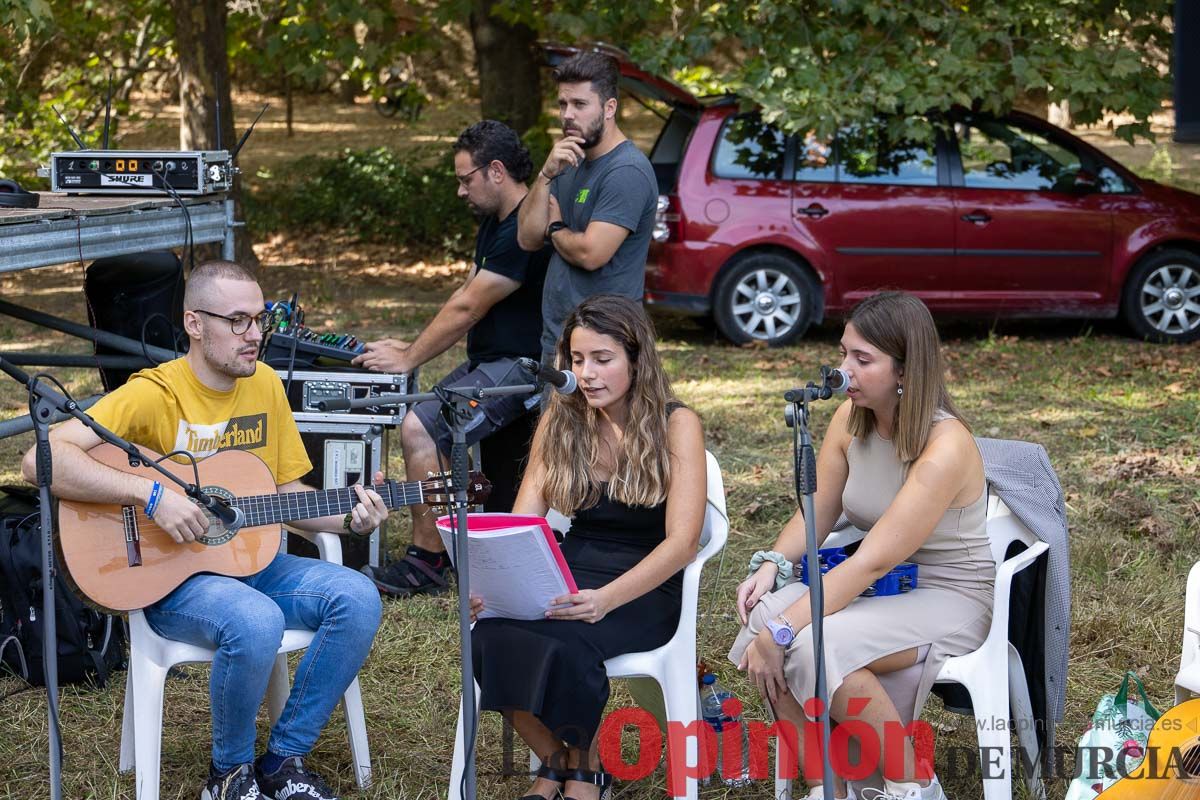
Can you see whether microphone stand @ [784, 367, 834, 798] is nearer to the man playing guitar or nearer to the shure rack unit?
the man playing guitar

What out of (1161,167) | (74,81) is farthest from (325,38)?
(1161,167)

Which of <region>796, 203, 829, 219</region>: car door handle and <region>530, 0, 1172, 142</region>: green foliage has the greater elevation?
<region>530, 0, 1172, 142</region>: green foliage

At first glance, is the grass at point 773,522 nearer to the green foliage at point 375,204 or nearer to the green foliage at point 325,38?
the green foliage at point 325,38

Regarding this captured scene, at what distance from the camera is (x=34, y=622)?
13.0 ft

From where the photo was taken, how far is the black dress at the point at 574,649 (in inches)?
121

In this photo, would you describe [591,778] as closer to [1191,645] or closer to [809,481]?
[809,481]

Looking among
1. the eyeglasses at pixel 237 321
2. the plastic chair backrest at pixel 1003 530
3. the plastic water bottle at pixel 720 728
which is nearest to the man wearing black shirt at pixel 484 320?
the eyeglasses at pixel 237 321

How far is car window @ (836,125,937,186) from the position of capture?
895 centimetres

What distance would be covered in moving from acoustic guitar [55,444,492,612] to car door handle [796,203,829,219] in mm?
5949

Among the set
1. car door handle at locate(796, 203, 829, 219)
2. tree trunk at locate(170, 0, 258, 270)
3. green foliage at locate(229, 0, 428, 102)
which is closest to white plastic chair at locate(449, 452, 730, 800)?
car door handle at locate(796, 203, 829, 219)

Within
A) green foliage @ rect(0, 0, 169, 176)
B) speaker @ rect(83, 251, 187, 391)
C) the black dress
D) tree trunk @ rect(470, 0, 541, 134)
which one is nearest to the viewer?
the black dress

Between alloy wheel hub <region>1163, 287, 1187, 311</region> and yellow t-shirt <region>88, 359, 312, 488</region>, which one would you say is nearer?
yellow t-shirt <region>88, 359, 312, 488</region>

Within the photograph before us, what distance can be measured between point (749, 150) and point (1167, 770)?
6551 millimetres

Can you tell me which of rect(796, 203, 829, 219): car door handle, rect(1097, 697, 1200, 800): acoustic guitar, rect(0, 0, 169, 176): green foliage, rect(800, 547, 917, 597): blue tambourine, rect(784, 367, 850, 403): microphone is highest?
rect(0, 0, 169, 176): green foliage
